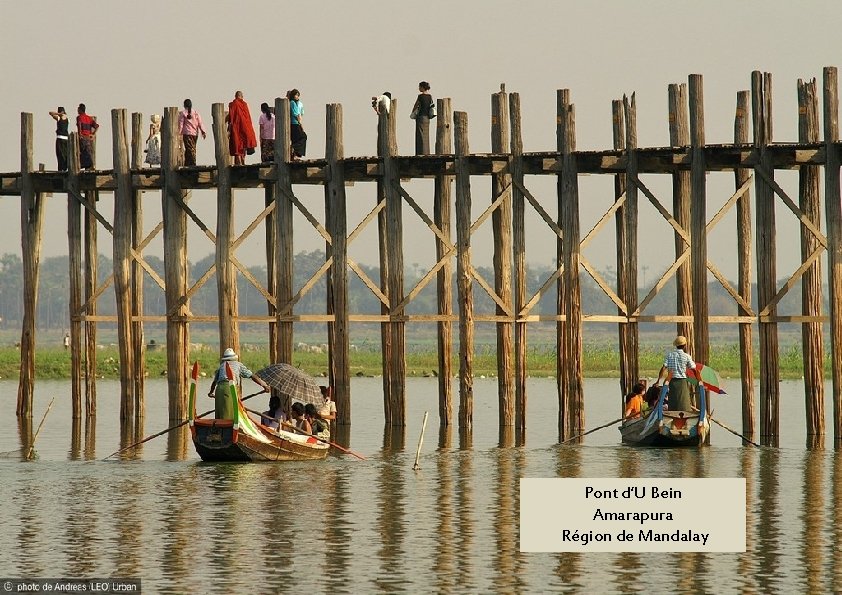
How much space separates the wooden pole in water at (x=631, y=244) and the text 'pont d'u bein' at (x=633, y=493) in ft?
38.6

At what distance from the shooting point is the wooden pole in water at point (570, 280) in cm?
2995

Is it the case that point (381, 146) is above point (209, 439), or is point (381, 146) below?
above

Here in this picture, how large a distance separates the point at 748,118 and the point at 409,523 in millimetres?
12916

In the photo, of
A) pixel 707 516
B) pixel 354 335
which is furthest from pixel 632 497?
pixel 354 335

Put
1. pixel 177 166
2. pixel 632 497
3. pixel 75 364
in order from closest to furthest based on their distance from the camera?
pixel 632 497 → pixel 177 166 → pixel 75 364

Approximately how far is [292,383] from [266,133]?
7.77m

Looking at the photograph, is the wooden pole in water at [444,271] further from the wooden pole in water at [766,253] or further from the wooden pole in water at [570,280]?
the wooden pole in water at [766,253]

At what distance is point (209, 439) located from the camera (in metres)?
25.5

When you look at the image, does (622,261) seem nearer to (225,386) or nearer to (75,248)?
(225,386)

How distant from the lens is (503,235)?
32.0m

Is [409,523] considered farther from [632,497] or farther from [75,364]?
[75,364]

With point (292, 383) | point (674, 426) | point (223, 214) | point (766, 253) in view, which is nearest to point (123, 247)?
point (223, 214)

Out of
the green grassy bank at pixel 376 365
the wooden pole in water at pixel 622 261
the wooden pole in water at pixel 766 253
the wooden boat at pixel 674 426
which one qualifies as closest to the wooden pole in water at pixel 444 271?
the wooden pole in water at pixel 622 261

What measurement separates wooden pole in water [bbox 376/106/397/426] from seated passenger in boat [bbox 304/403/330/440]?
4.56 meters
